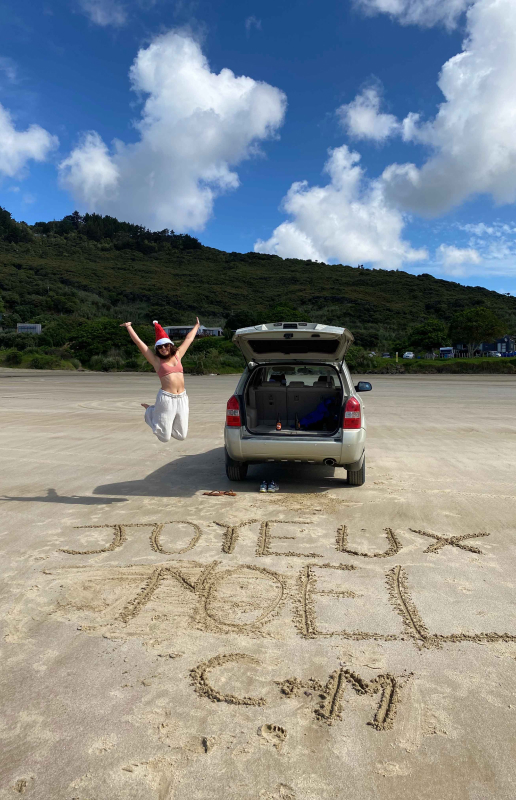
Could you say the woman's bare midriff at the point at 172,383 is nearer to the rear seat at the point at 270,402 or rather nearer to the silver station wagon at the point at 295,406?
the silver station wagon at the point at 295,406

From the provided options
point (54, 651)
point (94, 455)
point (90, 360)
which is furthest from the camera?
point (90, 360)

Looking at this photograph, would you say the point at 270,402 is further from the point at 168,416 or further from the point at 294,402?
the point at 168,416

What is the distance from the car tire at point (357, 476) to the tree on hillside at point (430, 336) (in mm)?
52431

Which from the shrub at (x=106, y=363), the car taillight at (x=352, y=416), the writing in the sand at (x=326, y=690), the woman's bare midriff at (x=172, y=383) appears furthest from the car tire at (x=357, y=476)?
the shrub at (x=106, y=363)

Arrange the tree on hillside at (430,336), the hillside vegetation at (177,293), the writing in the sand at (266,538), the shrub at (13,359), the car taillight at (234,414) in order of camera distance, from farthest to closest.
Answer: the tree on hillside at (430,336) < the hillside vegetation at (177,293) < the shrub at (13,359) < the car taillight at (234,414) < the writing in the sand at (266,538)

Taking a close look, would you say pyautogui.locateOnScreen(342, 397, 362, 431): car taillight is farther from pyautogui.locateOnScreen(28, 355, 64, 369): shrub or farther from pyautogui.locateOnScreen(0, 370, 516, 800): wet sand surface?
pyautogui.locateOnScreen(28, 355, 64, 369): shrub

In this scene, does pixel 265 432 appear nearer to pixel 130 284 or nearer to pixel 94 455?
pixel 94 455

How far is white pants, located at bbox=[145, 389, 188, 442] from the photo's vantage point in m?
5.98

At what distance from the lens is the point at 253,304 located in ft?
286

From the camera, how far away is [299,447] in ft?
22.0

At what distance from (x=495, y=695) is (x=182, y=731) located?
1.50 meters

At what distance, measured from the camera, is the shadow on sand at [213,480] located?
6.99 m

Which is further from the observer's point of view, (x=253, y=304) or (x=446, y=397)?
(x=253, y=304)

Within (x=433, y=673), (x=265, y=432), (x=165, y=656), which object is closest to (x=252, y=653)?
(x=165, y=656)
